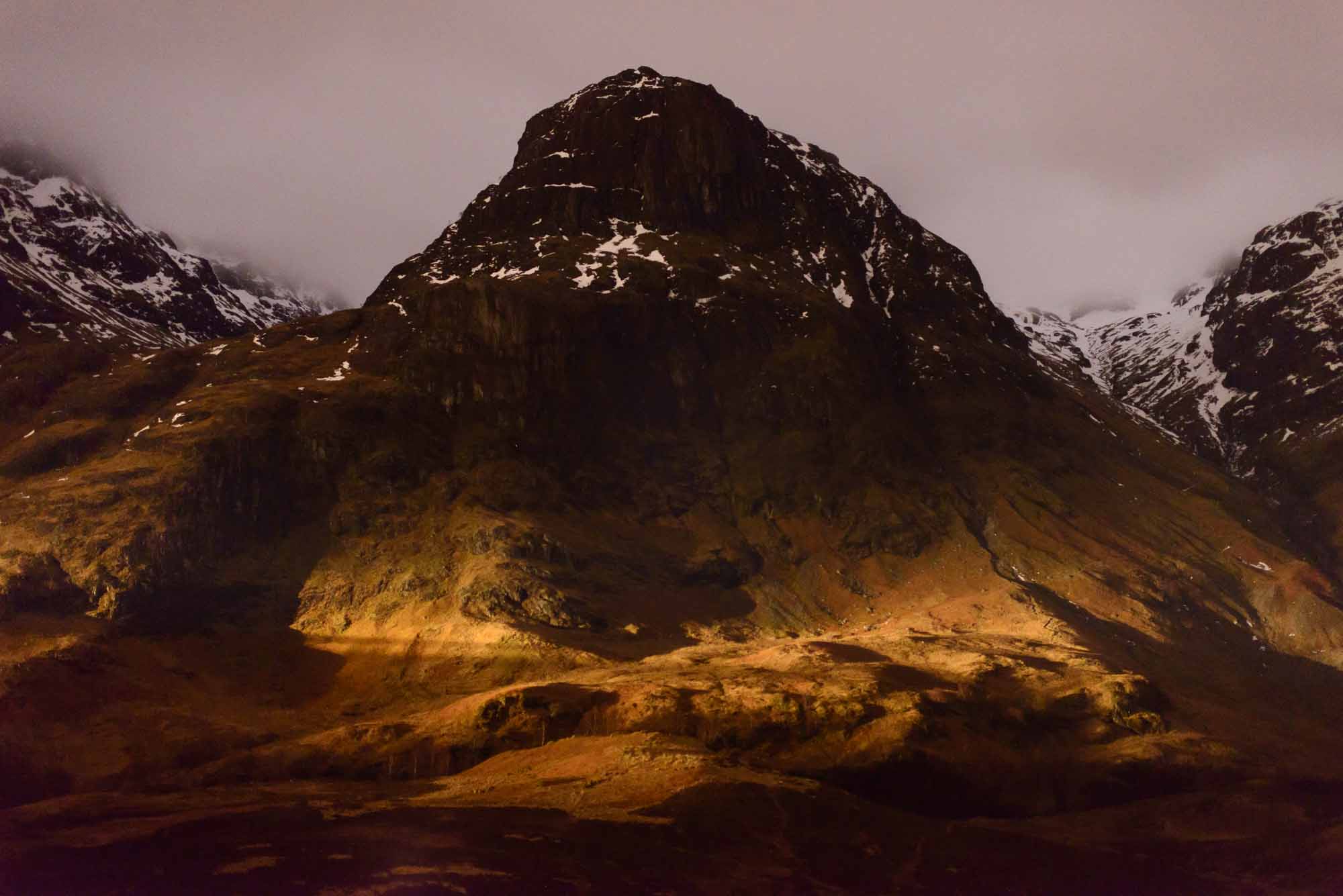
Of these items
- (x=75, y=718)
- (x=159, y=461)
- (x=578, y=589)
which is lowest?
(x=75, y=718)

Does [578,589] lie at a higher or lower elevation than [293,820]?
higher

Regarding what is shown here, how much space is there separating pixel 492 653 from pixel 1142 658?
9515 cm

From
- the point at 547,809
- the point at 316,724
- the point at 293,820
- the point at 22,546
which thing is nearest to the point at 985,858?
the point at 547,809

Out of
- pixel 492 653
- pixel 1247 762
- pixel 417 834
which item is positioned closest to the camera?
pixel 417 834

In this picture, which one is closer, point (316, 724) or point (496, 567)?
Answer: point (316, 724)

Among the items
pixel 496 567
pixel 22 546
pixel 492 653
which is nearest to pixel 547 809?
pixel 492 653

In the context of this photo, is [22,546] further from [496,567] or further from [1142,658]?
[1142,658]

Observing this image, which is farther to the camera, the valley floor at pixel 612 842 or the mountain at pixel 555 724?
the mountain at pixel 555 724

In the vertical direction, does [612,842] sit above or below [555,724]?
below

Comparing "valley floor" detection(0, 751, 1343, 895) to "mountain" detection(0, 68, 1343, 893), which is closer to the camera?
"valley floor" detection(0, 751, 1343, 895)

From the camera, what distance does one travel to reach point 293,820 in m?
107

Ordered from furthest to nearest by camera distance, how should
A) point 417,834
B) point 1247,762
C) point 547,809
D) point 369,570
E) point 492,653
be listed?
point 369,570, point 492,653, point 1247,762, point 547,809, point 417,834

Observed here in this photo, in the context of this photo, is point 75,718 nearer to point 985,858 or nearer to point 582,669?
point 582,669

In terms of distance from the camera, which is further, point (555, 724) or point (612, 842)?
point (555, 724)
